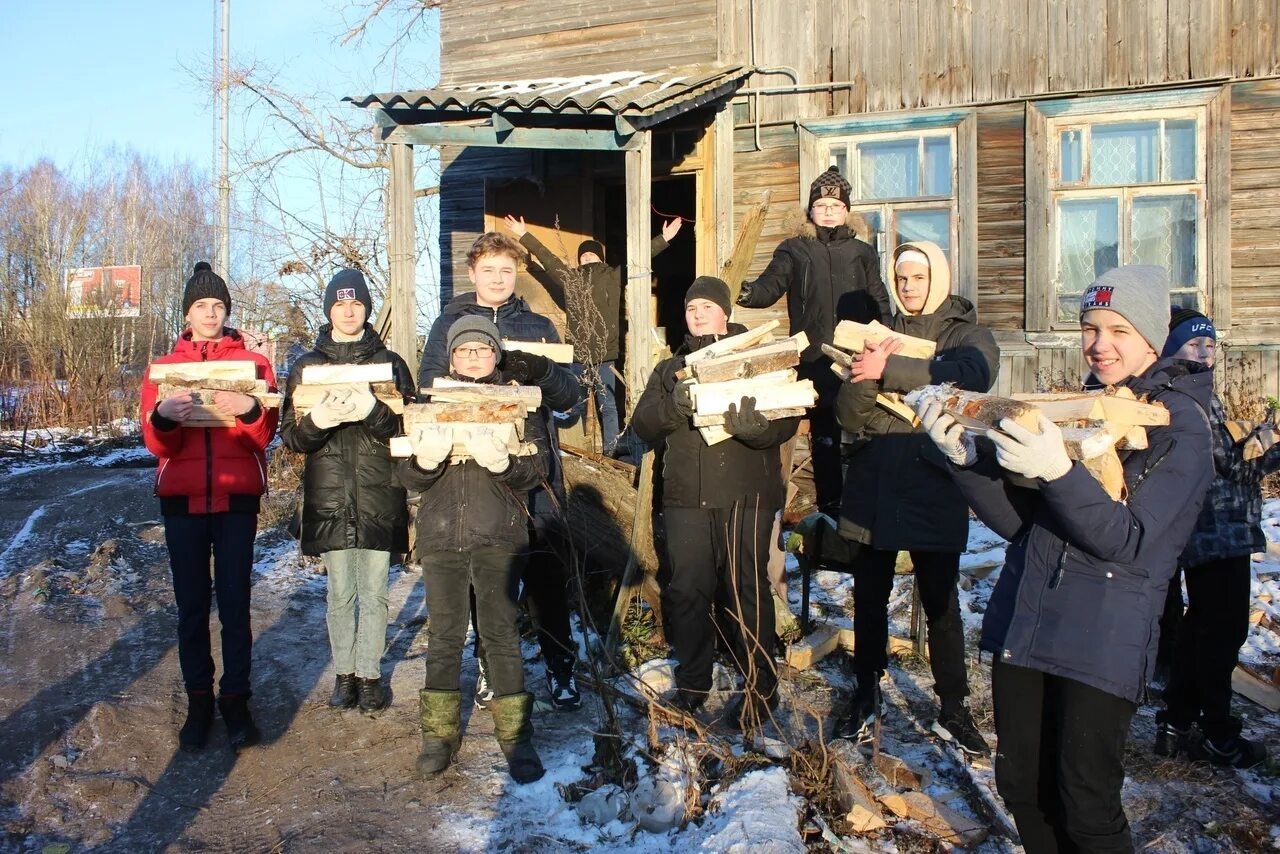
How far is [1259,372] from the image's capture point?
7.05 m

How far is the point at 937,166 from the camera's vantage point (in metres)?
7.61

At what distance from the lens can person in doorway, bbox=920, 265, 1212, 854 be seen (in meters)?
2.17

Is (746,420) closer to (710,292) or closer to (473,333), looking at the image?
(710,292)

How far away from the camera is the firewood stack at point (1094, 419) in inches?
85.0

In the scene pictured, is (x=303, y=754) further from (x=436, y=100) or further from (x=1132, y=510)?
(x=436, y=100)

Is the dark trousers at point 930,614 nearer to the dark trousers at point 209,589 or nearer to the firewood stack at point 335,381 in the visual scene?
the firewood stack at point 335,381

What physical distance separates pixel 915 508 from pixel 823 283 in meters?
1.80

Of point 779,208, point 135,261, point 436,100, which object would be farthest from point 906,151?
point 135,261

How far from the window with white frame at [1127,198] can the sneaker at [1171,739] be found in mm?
4423

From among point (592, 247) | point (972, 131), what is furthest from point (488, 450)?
point (972, 131)

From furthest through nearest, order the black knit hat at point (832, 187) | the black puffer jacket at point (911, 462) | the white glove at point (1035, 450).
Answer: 1. the black knit hat at point (832, 187)
2. the black puffer jacket at point (911, 462)
3. the white glove at point (1035, 450)

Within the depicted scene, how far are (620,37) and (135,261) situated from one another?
86.7 ft

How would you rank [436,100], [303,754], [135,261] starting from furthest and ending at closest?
[135,261], [436,100], [303,754]

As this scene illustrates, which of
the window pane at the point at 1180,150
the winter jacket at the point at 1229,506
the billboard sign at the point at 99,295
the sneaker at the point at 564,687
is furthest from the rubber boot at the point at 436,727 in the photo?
the billboard sign at the point at 99,295
